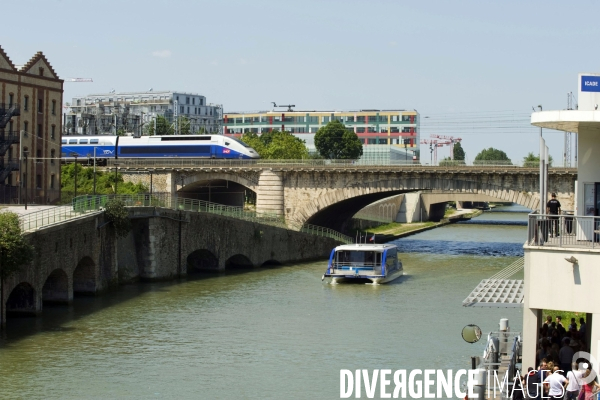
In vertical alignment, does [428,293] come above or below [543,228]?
below

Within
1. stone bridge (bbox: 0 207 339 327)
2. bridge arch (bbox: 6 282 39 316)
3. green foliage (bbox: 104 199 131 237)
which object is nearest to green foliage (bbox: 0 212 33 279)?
stone bridge (bbox: 0 207 339 327)

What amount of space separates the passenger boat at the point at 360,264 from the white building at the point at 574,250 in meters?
31.9

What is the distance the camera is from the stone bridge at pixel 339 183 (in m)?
71.4

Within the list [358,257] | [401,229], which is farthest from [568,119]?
[401,229]

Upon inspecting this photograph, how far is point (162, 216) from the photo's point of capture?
53344mm

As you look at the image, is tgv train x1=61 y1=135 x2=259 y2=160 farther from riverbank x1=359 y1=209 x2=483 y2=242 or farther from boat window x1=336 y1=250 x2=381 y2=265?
boat window x1=336 y1=250 x2=381 y2=265

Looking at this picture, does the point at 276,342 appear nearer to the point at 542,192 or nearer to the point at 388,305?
the point at 388,305

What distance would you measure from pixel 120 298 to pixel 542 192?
2820cm

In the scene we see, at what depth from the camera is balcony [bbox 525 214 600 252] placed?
20.6m

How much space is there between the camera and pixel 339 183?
7650 centimetres

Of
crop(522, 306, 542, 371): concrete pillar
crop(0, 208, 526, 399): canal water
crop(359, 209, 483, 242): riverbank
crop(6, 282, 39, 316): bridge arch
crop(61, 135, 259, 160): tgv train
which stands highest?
crop(61, 135, 259, 160): tgv train

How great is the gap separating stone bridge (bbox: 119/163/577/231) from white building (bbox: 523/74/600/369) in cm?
4712

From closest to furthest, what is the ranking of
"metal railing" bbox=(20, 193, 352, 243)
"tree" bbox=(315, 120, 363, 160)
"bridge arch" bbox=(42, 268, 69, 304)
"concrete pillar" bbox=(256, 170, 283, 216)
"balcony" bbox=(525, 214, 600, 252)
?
"balcony" bbox=(525, 214, 600, 252)
"metal railing" bbox=(20, 193, 352, 243)
"bridge arch" bbox=(42, 268, 69, 304)
"concrete pillar" bbox=(256, 170, 283, 216)
"tree" bbox=(315, 120, 363, 160)

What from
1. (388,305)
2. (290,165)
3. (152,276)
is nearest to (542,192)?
(388,305)
